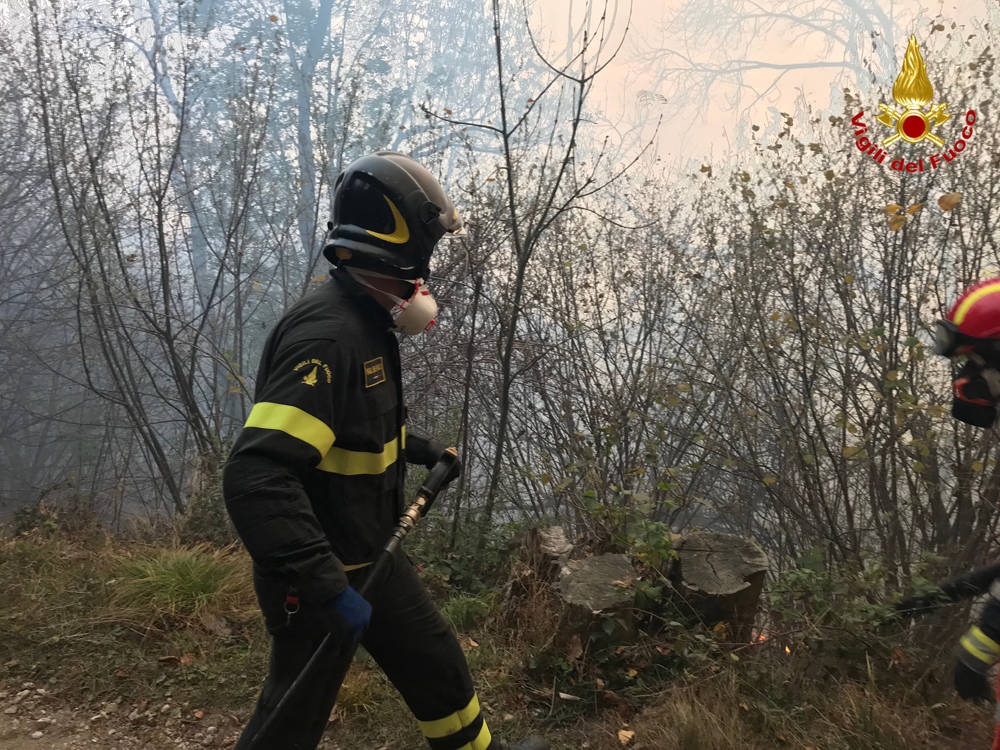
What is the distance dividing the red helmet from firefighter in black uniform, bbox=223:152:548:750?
5.47 feet

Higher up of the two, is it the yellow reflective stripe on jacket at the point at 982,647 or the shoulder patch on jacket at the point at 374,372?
the shoulder patch on jacket at the point at 374,372

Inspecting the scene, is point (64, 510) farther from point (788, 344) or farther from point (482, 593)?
point (788, 344)

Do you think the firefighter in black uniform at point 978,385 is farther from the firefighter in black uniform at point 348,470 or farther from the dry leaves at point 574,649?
the dry leaves at point 574,649

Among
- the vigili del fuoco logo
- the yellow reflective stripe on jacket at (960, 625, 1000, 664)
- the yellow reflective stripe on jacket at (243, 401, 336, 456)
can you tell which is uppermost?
the vigili del fuoco logo

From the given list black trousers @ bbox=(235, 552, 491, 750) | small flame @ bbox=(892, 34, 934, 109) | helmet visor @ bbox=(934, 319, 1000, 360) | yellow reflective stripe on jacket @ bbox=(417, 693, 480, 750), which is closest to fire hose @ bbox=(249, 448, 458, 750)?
black trousers @ bbox=(235, 552, 491, 750)

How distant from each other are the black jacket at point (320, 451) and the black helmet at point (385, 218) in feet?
0.39

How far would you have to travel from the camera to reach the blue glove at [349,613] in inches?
63.7

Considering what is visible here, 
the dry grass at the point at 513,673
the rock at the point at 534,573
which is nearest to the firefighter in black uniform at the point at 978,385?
the dry grass at the point at 513,673

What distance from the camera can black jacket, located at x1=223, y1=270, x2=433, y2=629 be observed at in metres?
1.56

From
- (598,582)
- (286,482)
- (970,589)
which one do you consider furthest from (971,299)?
(598,582)

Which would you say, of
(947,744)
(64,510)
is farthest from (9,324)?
(947,744)

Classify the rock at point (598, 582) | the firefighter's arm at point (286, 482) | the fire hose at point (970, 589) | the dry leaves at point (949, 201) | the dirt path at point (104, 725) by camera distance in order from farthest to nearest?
1. the dry leaves at point (949, 201)
2. the rock at point (598, 582)
3. the dirt path at point (104, 725)
4. the fire hose at point (970, 589)
5. the firefighter's arm at point (286, 482)

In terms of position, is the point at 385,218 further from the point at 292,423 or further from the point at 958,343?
the point at 958,343

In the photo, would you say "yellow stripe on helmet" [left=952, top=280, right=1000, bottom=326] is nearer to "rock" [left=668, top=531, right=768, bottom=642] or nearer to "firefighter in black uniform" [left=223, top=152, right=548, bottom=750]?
"firefighter in black uniform" [left=223, top=152, right=548, bottom=750]
